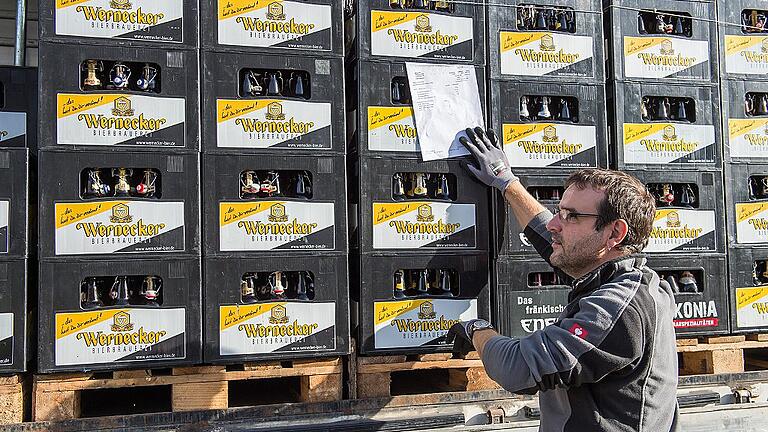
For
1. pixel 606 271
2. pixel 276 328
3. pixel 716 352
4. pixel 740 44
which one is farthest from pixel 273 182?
pixel 740 44

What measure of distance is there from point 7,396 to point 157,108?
164 cm

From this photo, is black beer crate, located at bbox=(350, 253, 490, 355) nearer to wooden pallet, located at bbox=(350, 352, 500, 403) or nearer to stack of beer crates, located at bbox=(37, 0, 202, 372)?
wooden pallet, located at bbox=(350, 352, 500, 403)

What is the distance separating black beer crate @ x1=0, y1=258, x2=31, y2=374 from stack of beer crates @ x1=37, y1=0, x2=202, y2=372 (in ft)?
0.30

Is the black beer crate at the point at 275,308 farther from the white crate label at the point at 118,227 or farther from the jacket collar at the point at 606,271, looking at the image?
the jacket collar at the point at 606,271

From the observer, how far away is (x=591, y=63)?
14.4 ft

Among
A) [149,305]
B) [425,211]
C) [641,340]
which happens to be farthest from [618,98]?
[149,305]

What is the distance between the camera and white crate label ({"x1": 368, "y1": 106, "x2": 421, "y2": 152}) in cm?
400

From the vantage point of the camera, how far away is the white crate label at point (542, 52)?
4.25 meters

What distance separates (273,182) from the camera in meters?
3.91

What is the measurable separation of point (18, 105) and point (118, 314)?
5.29 ft

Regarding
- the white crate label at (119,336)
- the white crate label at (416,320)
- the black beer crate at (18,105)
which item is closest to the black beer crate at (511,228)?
the white crate label at (416,320)

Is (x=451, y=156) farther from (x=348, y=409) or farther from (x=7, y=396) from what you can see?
(x=7, y=396)

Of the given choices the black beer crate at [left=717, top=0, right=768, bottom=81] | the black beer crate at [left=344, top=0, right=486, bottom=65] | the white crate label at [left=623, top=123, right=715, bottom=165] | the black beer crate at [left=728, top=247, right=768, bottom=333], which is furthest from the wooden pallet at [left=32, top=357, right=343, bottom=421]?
the black beer crate at [left=717, top=0, right=768, bottom=81]

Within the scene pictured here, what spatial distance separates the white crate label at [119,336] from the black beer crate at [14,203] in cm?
42
